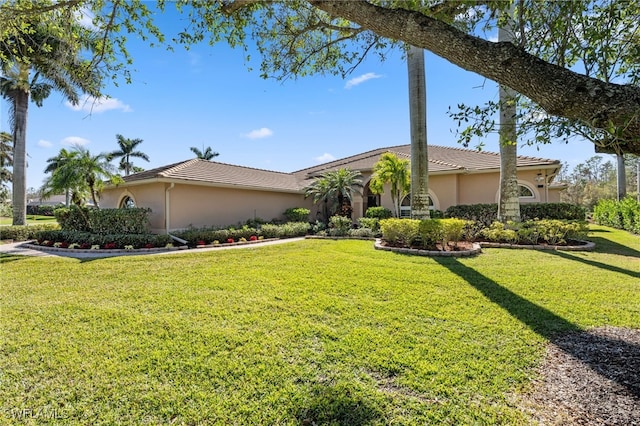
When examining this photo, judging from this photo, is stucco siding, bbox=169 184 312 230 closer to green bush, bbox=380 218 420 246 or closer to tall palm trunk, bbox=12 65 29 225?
green bush, bbox=380 218 420 246

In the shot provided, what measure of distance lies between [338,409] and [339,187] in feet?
55.1

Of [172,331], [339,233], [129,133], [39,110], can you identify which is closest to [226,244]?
[339,233]

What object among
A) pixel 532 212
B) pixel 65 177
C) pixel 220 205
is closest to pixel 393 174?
pixel 532 212

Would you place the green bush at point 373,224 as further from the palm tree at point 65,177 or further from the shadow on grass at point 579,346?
the palm tree at point 65,177

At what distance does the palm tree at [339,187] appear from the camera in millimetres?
19250

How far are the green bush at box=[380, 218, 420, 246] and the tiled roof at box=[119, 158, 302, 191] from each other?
31.0 ft

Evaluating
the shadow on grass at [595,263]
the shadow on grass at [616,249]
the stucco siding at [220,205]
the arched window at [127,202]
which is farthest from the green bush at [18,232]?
the shadow on grass at [616,249]

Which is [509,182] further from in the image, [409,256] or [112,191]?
[112,191]

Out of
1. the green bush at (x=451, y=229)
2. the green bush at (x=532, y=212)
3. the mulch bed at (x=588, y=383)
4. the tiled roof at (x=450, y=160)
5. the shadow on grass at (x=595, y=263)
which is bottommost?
the mulch bed at (x=588, y=383)

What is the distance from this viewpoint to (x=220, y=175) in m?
18.4

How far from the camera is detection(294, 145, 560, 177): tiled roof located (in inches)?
688

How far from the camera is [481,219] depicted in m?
15.8

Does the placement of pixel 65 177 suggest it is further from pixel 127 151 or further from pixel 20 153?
pixel 127 151

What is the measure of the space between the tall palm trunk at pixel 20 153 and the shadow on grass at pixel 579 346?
2600 cm
